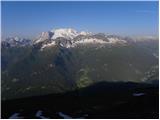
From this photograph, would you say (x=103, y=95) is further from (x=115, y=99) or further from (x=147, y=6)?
(x=147, y=6)

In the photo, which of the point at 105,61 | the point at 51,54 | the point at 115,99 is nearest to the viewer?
the point at 115,99

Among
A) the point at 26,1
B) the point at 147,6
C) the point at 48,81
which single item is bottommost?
the point at 48,81

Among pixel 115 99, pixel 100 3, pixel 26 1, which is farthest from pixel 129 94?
pixel 26 1

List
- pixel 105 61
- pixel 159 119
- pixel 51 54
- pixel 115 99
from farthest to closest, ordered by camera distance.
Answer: pixel 105 61 < pixel 51 54 < pixel 115 99 < pixel 159 119

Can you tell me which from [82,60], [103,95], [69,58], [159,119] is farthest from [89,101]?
[69,58]

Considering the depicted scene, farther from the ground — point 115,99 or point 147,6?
point 147,6

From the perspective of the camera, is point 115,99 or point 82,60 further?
point 82,60

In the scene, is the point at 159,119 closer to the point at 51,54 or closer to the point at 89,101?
the point at 89,101

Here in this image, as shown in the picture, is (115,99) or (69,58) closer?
(115,99)

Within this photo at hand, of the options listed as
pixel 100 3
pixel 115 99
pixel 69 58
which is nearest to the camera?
pixel 100 3
